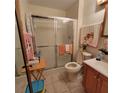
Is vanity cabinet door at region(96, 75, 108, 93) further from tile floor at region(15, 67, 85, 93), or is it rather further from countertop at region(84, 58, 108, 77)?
tile floor at region(15, 67, 85, 93)

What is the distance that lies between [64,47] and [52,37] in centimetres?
52

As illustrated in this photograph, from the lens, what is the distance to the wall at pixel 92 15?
2033mm

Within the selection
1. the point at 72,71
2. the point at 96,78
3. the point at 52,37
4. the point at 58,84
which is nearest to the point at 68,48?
the point at 52,37

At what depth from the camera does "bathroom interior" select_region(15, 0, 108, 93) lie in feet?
5.30

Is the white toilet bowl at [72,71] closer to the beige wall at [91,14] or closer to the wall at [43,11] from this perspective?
the beige wall at [91,14]

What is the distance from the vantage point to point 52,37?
2.84 m

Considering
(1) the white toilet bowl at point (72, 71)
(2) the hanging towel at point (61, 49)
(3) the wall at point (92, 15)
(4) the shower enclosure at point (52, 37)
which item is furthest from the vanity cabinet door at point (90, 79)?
(4) the shower enclosure at point (52, 37)

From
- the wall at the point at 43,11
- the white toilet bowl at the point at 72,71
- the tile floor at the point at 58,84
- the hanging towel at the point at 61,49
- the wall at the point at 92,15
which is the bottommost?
the tile floor at the point at 58,84

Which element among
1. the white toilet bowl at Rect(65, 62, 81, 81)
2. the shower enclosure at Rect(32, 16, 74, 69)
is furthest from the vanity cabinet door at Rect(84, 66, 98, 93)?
the shower enclosure at Rect(32, 16, 74, 69)

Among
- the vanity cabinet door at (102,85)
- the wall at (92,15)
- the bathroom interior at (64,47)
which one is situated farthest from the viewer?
the wall at (92,15)

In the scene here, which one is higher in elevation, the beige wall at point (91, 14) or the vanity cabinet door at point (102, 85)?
the beige wall at point (91, 14)

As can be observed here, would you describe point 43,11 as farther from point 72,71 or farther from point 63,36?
point 72,71

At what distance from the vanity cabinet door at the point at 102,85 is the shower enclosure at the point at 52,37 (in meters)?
1.70

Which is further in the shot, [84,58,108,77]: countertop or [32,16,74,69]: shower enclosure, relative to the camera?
[32,16,74,69]: shower enclosure
